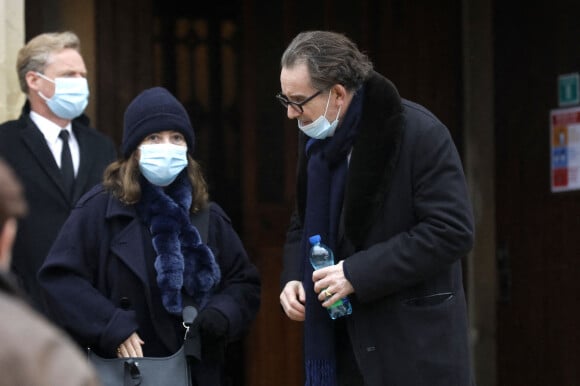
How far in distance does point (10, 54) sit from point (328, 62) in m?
2.13

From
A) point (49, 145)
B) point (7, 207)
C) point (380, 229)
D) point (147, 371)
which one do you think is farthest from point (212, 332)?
point (7, 207)

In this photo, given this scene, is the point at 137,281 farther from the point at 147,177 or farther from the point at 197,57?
the point at 197,57

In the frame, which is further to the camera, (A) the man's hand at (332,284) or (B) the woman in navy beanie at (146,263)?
(B) the woman in navy beanie at (146,263)

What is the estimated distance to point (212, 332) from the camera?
4172 millimetres

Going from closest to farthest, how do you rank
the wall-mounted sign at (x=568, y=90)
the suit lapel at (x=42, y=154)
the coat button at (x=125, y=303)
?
1. the coat button at (x=125, y=303)
2. the suit lapel at (x=42, y=154)
3. the wall-mounted sign at (x=568, y=90)

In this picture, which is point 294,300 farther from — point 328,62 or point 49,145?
point 49,145

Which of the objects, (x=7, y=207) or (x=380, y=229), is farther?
(x=380, y=229)

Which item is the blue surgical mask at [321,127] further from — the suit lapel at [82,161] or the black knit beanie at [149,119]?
the suit lapel at [82,161]

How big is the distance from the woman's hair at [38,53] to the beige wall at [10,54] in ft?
0.47

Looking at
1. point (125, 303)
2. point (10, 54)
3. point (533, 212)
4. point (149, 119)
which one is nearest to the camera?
point (125, 303)

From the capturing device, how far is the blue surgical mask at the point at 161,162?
14.0 ft

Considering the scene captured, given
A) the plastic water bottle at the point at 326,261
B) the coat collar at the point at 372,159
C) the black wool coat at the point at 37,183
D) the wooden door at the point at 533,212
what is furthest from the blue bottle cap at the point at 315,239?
the wooden door at the point at 533,212

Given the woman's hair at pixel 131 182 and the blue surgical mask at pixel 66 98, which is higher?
the blue surgical mask at pixel 66 98

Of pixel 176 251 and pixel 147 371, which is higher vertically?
pixel 176 251
